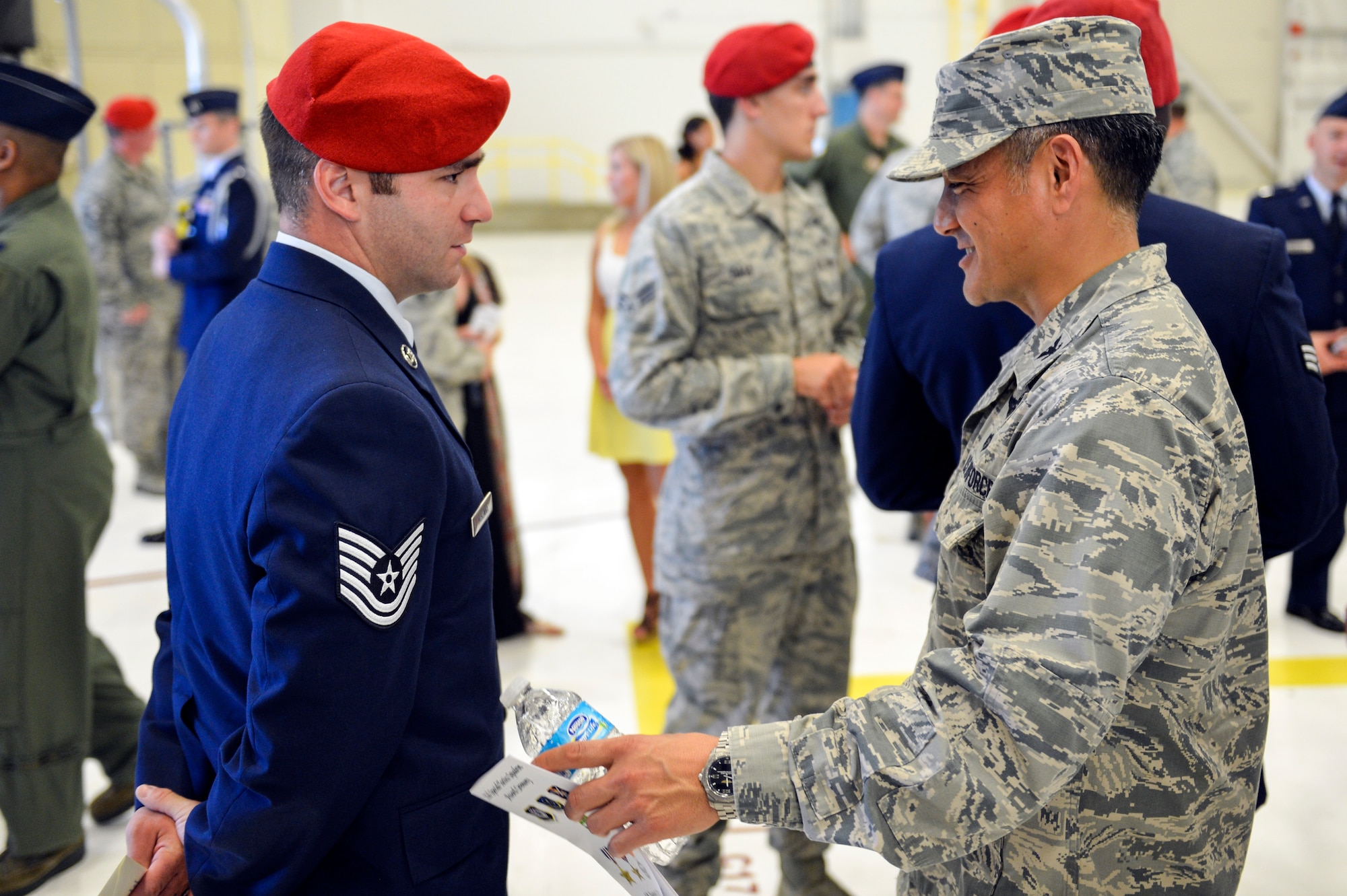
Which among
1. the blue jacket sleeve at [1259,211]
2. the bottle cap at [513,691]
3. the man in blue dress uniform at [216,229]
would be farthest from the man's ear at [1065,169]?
the man in blue dress uniform at [216,229]

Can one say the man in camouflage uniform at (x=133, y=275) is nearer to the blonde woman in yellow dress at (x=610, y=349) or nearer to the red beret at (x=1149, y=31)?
the blonde woman in yellow dress at (x=610, y=349)

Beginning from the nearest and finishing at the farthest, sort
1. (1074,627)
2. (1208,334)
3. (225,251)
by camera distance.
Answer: (1074,627) < (1208,334) < (225,251)

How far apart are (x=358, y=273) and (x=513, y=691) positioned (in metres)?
0.53

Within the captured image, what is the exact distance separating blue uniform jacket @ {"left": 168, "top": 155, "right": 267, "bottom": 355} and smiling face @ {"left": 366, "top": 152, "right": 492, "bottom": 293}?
400 cm

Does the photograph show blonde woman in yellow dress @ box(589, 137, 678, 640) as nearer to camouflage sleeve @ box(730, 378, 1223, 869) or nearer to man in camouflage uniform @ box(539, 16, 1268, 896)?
man in camouflage uniform @ box(539, 16, 1268, 896)

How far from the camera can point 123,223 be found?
6176 mm

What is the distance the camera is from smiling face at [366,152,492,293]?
1.27 m

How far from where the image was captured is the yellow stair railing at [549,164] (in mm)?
19172

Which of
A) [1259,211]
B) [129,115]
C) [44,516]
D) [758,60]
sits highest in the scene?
[129,115]

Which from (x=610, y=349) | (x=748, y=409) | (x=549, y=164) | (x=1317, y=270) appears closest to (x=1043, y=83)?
(x=748, y=409)

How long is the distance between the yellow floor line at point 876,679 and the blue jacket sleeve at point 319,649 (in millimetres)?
2429

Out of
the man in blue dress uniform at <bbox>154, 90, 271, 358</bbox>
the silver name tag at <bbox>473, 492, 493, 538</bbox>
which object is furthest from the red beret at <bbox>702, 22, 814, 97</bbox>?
the man in blue dress uniform at <bbox>154, 90, 271, 358</bbox>

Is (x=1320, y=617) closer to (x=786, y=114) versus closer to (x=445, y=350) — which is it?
(x=786, y=114)

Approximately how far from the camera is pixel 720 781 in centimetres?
116
